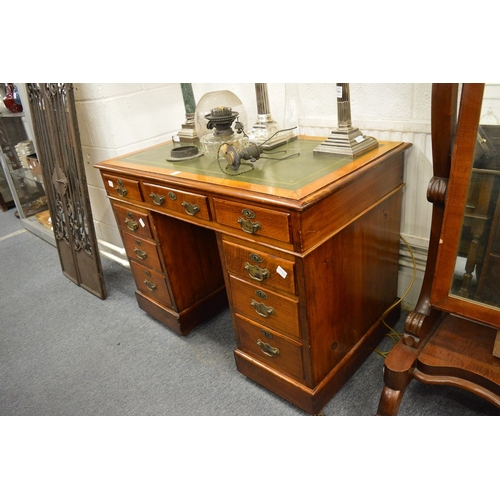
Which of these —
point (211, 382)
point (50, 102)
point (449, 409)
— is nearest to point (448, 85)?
point (449, 409)

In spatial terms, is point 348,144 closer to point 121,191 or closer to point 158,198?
point 158,198

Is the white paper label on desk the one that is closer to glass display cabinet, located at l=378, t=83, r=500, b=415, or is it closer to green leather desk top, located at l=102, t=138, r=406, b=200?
green leather desk top, located at l=102, t=138, r=406, b=200

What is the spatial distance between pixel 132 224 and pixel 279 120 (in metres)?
0.80

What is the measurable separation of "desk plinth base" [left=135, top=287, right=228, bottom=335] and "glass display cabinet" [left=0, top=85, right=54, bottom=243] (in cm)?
141

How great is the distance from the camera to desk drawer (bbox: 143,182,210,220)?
130cm

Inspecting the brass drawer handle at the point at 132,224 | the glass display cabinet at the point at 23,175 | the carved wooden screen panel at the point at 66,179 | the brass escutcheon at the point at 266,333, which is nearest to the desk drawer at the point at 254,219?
the brass escutcheon at the point at 266,333

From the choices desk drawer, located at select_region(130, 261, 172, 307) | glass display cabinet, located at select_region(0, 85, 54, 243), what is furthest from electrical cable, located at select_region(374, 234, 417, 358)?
glass display cabinet, located at select_region(0, 85, 54, 243)

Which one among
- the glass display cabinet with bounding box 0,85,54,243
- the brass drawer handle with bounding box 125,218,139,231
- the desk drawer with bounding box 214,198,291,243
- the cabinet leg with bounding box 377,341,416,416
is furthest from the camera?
the glass display cabinet with bounding box 0,85,54,243

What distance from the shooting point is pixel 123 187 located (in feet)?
5.37

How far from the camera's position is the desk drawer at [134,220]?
5.41 ft

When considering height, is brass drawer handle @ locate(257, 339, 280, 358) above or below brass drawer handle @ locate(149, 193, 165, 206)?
below

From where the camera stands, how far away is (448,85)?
3.23 feet

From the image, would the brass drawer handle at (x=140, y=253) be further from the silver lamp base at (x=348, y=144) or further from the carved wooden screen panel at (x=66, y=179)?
the silver lamp base at (x=348, y=144)

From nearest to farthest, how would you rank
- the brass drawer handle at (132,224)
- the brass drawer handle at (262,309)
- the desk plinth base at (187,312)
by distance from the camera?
the brass drawer handle at (262,309), the brass drawer handle at (132,224), the desk plinth base at (187,312)
